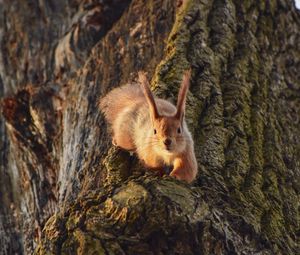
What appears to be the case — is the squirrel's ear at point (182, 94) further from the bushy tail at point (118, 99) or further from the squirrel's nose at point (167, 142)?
the bushy tail at point (118, 99)

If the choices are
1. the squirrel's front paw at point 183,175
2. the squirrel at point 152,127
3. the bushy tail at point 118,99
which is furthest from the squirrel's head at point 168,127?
the bushy tail at point 118,99

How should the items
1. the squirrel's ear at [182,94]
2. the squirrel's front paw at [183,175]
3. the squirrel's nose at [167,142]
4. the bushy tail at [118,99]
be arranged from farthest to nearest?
1. the bushy tail at [118,99]
2. the squirrel's nose at [167,142]
3. the squirrel's ear at [182,94]
4. the squirrel's front paw at [183,175]

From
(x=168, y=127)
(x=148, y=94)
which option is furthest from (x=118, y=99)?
(x=148, y=94)

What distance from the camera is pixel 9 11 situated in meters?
5.21

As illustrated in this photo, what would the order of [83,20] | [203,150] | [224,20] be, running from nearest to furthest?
[203,150] → [224,20] → [83,20]

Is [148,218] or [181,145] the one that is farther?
[181,145]

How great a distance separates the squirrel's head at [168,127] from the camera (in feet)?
10.8

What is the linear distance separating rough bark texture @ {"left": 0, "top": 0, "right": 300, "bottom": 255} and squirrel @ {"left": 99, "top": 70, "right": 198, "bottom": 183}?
0.08 metres

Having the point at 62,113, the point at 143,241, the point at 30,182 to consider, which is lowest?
the point at 30,182

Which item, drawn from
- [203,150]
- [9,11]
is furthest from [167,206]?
[9,11]

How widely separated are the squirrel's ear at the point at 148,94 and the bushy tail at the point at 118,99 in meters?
0.42

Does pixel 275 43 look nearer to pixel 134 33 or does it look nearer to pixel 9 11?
pixel 134 33

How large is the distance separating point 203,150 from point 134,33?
1202mm

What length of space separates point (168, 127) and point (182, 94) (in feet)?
1.05
